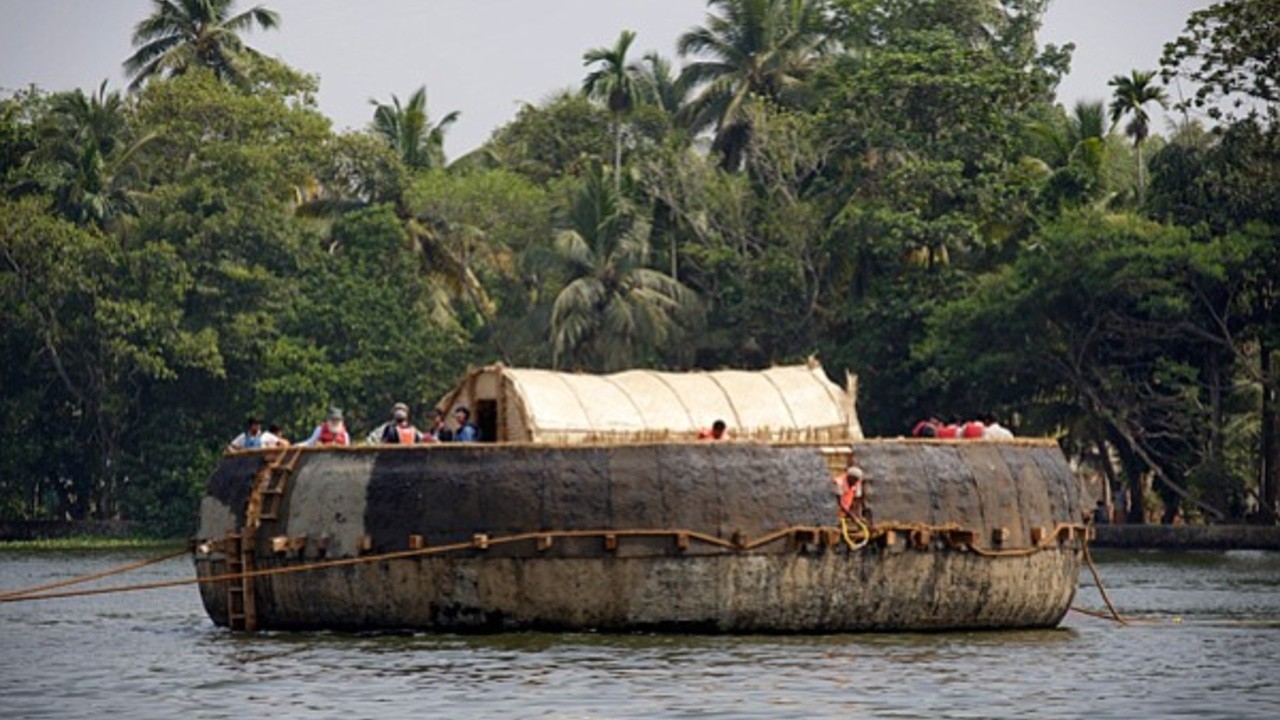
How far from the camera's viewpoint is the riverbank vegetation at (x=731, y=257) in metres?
70.2

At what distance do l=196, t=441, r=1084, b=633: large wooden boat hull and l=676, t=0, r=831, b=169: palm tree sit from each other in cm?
5072

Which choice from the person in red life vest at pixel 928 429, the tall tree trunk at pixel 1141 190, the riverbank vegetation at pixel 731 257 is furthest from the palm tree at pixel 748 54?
the person in red life vest at pixel 928 429

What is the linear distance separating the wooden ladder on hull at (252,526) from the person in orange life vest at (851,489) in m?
7.05

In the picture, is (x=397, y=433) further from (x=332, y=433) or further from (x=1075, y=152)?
(x=1075, y=152)

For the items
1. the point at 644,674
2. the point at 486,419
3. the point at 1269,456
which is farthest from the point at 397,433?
the point at 1269,456

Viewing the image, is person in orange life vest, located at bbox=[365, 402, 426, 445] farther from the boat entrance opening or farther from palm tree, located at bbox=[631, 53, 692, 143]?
palm tree, located at bbox=[631, 53, 692, 143]

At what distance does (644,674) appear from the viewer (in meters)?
30.0

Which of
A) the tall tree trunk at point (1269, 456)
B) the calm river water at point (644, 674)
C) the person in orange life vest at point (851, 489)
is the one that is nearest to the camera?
the calm river water at point (644, 674)

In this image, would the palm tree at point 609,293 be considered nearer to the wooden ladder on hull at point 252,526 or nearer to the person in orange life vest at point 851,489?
the wooden ladder on hull at point 252,526

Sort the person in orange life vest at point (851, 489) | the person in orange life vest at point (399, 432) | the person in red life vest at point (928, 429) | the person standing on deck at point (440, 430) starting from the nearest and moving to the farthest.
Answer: the person in orange life vest at point (851, 489) < the person in orange life vest at point (399, 432) < the person standing on deck at point (440, 430) < the person in red life vest at point (928, 429)

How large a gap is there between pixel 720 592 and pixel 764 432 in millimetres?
2565

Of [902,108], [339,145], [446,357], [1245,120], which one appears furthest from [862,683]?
[339,145]

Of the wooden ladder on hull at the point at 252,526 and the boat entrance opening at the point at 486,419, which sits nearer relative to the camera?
the wooden ladder on hull at the point at 252,526

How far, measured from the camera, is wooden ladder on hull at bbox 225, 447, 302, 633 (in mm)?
35188
